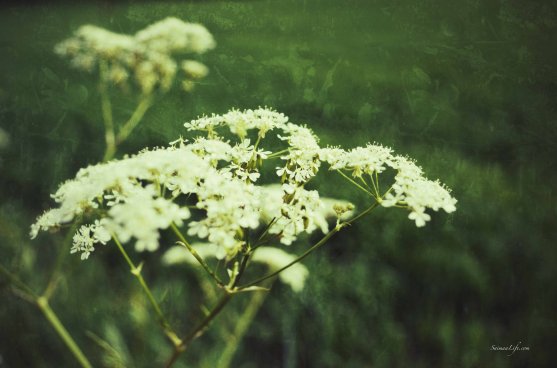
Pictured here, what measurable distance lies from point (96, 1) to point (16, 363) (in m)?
1.70

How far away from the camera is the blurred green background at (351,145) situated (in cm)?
194

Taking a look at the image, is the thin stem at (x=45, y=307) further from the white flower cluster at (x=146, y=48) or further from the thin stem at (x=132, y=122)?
the white flower cluster at (x=146, y=48)

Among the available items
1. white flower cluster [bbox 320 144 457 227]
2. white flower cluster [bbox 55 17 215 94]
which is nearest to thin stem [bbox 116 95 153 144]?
white flower cluster [bbox 55 17 215 94]

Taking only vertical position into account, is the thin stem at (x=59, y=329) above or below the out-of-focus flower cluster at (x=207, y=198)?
below

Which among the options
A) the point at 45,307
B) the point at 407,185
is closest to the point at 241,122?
the point at 407,185

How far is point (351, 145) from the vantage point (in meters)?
2.47

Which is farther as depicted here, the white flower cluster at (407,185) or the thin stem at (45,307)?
the white flower cluster at (407,185)

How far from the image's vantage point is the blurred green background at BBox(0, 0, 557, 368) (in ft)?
6.37

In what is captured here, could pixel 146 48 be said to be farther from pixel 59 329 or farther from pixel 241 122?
pixel 59 329

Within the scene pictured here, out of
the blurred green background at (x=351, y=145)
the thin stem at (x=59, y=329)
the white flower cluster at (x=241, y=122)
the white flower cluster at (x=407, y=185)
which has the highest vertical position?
the white flower cluster at (x=241, y=122)

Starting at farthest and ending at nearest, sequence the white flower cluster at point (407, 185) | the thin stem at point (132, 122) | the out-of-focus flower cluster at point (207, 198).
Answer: the thin stem at point (132, 122) → the white flower cluster at point (407, 185) → the out-of-focus flower cluster at point (207, 198)

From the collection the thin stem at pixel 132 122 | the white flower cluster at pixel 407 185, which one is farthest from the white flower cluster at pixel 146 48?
the white flower cluster at pixel 407 185

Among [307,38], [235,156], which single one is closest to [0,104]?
[307,38]

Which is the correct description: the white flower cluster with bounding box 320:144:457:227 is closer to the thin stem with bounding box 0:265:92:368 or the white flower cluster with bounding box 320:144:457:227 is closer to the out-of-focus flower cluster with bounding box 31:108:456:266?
the out-of-focus flower cluster with bounding box 31:108:456:266
